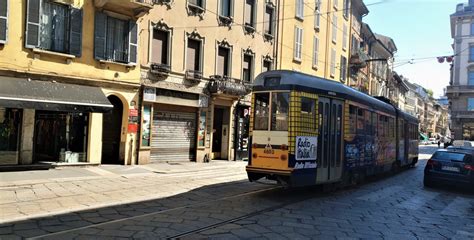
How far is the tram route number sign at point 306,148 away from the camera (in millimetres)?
10070

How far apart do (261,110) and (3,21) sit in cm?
917

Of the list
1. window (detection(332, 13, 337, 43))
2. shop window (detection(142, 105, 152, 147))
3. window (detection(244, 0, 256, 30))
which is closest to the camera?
shop window (detection(142, 105, 152, 147))

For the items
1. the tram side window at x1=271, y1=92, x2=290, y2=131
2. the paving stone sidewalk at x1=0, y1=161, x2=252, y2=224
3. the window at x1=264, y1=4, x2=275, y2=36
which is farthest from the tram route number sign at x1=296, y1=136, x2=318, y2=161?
the window at x1=264, y1=4, x2=275, y2=36

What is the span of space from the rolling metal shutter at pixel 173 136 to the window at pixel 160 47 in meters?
2.40

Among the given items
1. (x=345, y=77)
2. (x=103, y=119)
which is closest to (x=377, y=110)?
(x=103, y=119)

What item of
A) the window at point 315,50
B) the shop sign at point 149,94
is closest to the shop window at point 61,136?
the shop sign at point 149,94

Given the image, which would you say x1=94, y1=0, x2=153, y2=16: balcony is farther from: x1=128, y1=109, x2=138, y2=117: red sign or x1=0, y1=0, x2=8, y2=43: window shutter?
x1=128, y1=109, x2=138, y2=117: red sign

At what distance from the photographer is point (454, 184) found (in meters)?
13.6

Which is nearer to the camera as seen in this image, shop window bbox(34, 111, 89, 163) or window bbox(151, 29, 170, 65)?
shop window bbox(34, 111, 89, 163)

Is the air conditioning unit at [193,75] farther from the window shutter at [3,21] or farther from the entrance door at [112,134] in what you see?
the window shutter at [3,21]

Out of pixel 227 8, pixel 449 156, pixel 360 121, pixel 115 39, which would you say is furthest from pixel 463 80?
pixel 115 39

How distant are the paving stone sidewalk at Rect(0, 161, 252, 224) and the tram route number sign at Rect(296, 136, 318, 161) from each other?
3.34 m

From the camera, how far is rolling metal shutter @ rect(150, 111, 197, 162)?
1886 centimetres

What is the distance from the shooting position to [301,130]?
33.2 feet
